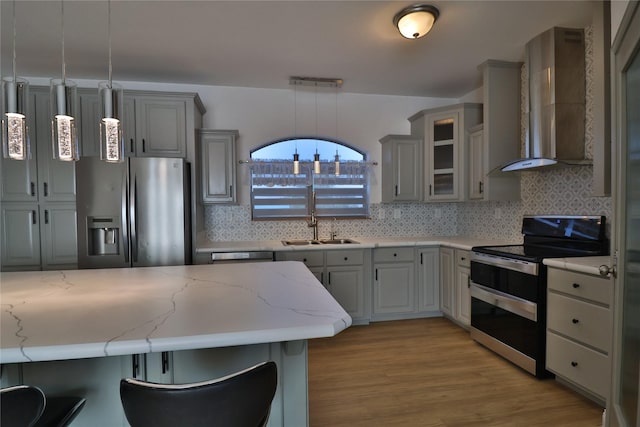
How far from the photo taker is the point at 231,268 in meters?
2.10

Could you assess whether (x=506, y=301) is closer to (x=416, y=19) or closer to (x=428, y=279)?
(x=428, y=279)

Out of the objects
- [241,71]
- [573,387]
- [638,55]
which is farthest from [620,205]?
[241,71]

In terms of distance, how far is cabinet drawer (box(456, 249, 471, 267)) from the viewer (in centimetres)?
324

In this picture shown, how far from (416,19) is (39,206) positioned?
3.61 metres

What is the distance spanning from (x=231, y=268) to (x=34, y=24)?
2.36 meters

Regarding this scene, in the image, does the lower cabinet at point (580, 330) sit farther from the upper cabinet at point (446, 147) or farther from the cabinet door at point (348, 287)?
the cabinet door at point (348, 287)

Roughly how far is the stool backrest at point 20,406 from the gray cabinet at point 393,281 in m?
3.01

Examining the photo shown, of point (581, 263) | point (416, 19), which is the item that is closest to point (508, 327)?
point (581, 263)

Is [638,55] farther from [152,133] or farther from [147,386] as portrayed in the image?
[152,133]

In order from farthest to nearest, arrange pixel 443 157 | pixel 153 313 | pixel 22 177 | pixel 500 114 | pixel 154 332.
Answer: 1. pixel 443 157
2. pixel 500 114
3. pixel 22 177
4. pixel 153 313
5. pixel 154 332

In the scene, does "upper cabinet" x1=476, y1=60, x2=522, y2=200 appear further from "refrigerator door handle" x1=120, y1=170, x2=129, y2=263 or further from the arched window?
"refrigerator door handle" x1=120, y1=170, x2=129, y2=263

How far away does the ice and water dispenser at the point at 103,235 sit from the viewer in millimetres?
2912

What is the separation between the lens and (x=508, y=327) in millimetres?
2621

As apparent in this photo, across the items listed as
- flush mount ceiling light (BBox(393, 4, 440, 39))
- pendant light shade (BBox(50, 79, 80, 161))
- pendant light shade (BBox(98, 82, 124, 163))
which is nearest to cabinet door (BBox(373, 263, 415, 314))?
flush mount ceiling light (BBox(393, 4, 440, 39))
